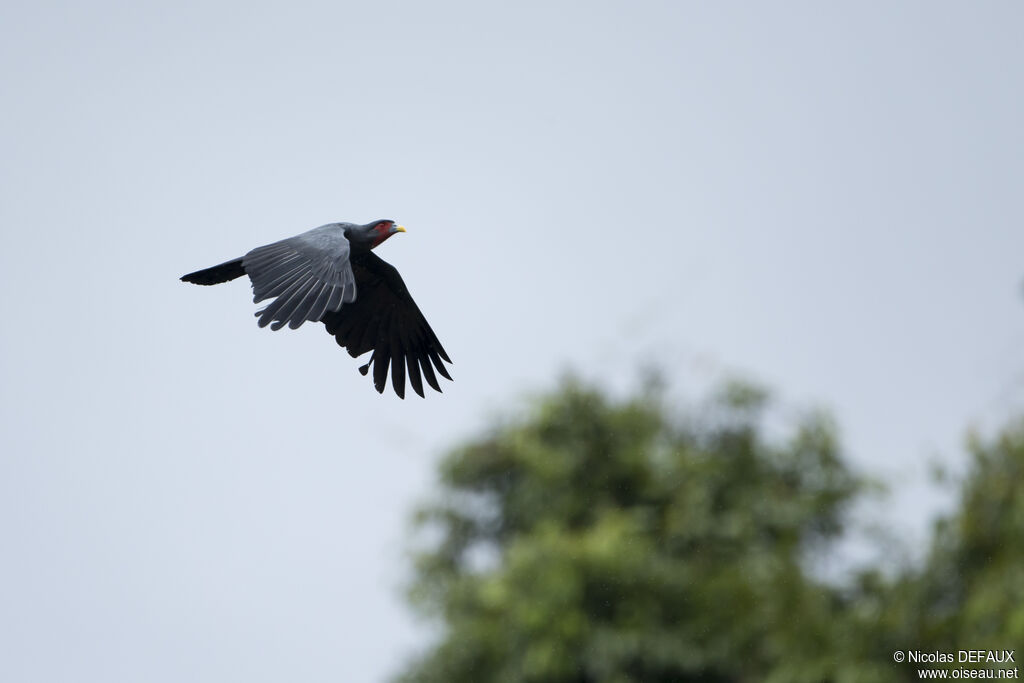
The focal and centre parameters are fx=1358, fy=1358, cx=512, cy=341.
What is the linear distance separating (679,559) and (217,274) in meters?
13.2

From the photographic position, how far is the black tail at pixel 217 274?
1076 centimetres

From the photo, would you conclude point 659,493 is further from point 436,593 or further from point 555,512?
point 436,593

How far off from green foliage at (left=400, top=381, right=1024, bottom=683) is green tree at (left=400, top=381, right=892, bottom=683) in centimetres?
3

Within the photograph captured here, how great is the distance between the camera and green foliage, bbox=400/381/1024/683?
55.2 feet

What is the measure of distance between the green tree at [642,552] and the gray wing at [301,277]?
396 inches

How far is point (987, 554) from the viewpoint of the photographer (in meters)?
16.7

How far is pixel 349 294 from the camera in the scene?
940 cm

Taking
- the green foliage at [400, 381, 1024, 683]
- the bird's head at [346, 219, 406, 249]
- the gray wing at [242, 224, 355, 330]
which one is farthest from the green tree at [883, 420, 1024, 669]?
the gray wing at [242, 224, 355, 330]

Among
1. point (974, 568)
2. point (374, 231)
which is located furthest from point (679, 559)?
point (374, 231)

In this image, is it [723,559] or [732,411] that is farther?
[732,411]

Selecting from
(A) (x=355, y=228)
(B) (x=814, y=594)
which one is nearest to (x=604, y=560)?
(B) (x=814, y=594)

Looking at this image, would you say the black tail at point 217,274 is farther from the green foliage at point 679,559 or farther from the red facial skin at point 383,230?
the green foliage at point 679,559

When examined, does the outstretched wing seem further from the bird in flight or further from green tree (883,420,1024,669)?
green tree (883,420,1024,669)

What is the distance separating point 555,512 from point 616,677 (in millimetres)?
3772
